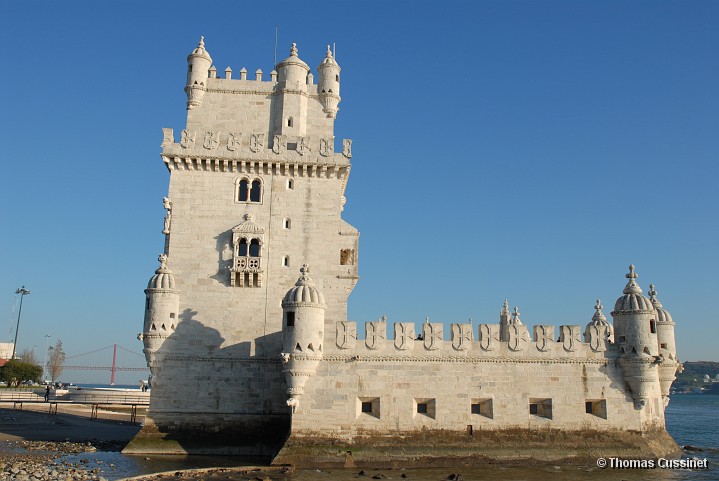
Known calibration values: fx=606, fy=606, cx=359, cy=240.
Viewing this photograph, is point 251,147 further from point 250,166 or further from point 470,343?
point 470,343

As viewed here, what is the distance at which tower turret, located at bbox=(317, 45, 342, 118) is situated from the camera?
110 ft

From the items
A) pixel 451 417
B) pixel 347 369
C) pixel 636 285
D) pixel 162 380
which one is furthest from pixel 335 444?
pixel 636 285

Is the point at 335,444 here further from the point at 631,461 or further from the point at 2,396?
the point at 2,396

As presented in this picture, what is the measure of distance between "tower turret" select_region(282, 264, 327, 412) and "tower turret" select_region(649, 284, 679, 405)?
53.0 ft

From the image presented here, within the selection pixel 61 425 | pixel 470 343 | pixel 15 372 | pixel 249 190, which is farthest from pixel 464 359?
pixel 15 372

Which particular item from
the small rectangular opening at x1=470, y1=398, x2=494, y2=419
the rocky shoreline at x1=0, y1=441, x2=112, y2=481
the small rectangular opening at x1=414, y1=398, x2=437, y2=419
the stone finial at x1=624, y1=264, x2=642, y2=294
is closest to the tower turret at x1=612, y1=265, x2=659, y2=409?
the stone finial at x1=624, y1=264, x2=642, y2=294

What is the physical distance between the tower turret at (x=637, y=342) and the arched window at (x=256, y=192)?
18.2 meters

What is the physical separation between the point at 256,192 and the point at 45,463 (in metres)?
15.4

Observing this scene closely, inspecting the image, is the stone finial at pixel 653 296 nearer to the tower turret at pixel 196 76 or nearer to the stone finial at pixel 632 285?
the stone finial at pixel 632 285

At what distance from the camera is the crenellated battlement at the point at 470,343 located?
26.5m

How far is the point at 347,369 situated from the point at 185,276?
9.69 metres

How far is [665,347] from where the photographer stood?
2972 cm

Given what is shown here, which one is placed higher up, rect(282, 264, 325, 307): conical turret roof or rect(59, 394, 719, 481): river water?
rect(282, 264, 325, 307): conical turret roof
